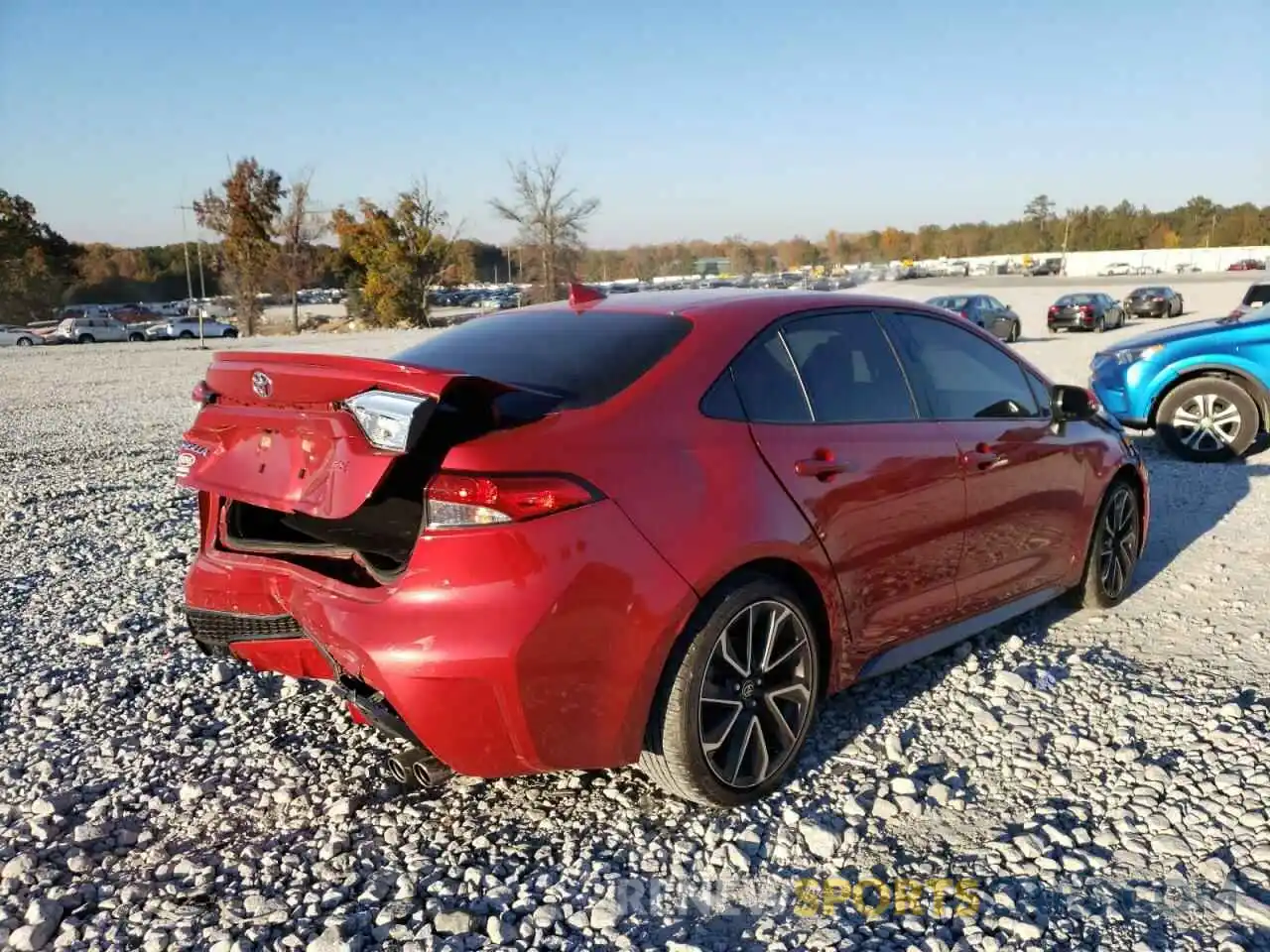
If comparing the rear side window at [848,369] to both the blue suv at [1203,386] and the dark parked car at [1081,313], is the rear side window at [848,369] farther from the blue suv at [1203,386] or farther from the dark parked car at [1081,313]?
the dark parked car at [1081,313]

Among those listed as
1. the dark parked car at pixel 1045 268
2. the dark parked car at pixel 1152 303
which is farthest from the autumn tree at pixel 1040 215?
the dark parked car at pixel 1152 303

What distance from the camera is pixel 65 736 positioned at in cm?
368

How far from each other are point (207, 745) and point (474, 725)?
1.48m

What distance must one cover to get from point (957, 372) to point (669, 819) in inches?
89.1

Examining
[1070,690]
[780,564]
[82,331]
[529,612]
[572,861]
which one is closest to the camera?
[529,612]

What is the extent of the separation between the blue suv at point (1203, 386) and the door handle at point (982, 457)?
5.28 m

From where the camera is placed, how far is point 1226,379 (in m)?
8.73

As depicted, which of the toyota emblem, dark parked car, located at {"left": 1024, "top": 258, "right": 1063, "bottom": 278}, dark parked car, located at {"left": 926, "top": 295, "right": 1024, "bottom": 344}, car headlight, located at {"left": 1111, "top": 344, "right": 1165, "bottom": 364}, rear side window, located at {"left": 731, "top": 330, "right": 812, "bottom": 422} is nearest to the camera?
the toyota emblem

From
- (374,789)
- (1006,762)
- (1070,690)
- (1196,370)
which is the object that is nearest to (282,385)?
(374,789)

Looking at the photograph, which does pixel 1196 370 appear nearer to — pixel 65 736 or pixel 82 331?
pixel 65 736

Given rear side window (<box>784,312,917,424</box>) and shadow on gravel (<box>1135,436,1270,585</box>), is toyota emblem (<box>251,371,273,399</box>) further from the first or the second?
shadow on gravel (<box>1135,436,1270,585</box>)

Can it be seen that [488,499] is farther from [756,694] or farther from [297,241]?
[297,241]

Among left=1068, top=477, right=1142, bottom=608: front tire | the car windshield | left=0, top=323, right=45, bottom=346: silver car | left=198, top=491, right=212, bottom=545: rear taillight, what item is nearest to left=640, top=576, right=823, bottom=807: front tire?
left=198, top=491, right=212, bottom=545: rear taillight

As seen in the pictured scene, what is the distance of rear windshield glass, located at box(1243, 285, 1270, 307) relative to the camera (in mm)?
12820
